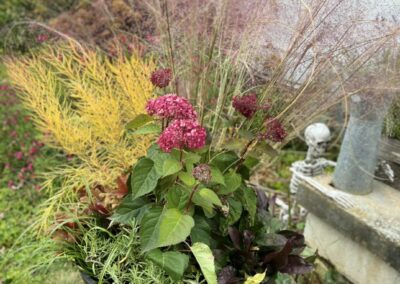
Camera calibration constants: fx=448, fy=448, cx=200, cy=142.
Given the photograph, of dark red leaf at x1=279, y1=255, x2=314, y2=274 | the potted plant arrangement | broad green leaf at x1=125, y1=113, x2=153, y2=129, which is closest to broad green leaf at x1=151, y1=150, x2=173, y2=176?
the potted plant arrangement

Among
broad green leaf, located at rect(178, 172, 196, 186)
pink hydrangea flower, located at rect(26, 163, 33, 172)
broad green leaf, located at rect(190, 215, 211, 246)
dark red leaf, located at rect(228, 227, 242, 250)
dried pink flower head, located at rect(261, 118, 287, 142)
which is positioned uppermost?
dried pink flower head, located at rect(261, 118, 287, 142)

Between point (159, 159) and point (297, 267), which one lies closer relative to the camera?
point (159, 159)

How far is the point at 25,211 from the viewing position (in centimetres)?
279

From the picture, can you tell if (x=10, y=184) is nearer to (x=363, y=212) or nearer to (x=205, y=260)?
(x=205, y=260)

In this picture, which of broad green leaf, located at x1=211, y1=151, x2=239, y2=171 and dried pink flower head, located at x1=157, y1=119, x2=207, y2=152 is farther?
broad green leaf, located at x1=211, y1=151, x2=239, y2=171

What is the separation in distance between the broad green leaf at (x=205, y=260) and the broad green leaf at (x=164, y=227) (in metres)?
0.11

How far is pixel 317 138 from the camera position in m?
2.42

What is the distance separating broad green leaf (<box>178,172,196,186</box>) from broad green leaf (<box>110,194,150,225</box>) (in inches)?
10.2

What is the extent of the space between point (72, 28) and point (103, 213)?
244cm

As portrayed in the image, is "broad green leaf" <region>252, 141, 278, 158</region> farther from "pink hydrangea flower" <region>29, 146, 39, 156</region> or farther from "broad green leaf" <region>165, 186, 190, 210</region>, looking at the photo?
"pink hydrangea flower" <region>29, 146, 39, 156</region>

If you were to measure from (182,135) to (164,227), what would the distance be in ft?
0.94

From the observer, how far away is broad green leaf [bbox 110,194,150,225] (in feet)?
4.98

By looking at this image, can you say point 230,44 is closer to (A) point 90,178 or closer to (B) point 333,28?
(B) point 333,28

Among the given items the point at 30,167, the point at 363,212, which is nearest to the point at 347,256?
the point at 363,212
